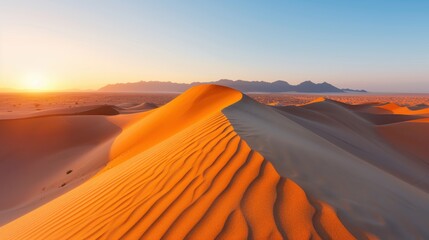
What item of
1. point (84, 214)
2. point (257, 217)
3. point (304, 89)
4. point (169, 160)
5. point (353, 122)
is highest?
point (257, 217)

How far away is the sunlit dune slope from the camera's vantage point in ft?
6.03

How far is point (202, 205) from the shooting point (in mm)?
2143

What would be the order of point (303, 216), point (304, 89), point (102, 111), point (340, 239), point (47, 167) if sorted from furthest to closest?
point (304, 89) < point (102, 111) < point (47, 167) < point (303, 216) < point (340, 239)

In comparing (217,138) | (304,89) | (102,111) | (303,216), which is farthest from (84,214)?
(304,89)

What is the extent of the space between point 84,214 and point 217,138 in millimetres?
1813

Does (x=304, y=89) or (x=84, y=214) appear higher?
(x=84, y=214)

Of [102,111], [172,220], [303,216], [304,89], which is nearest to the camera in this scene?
[303,216]

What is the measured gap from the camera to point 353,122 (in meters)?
13.0

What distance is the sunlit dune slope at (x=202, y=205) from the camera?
184 cm

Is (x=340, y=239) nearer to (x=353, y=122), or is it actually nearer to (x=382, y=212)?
(x=382, y=212)

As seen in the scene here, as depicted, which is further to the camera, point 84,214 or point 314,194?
point 84,214

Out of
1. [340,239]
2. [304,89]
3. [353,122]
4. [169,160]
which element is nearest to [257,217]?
[340,239]

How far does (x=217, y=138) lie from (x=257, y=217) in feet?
5.89

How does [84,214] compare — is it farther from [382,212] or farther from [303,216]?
[382,212]
